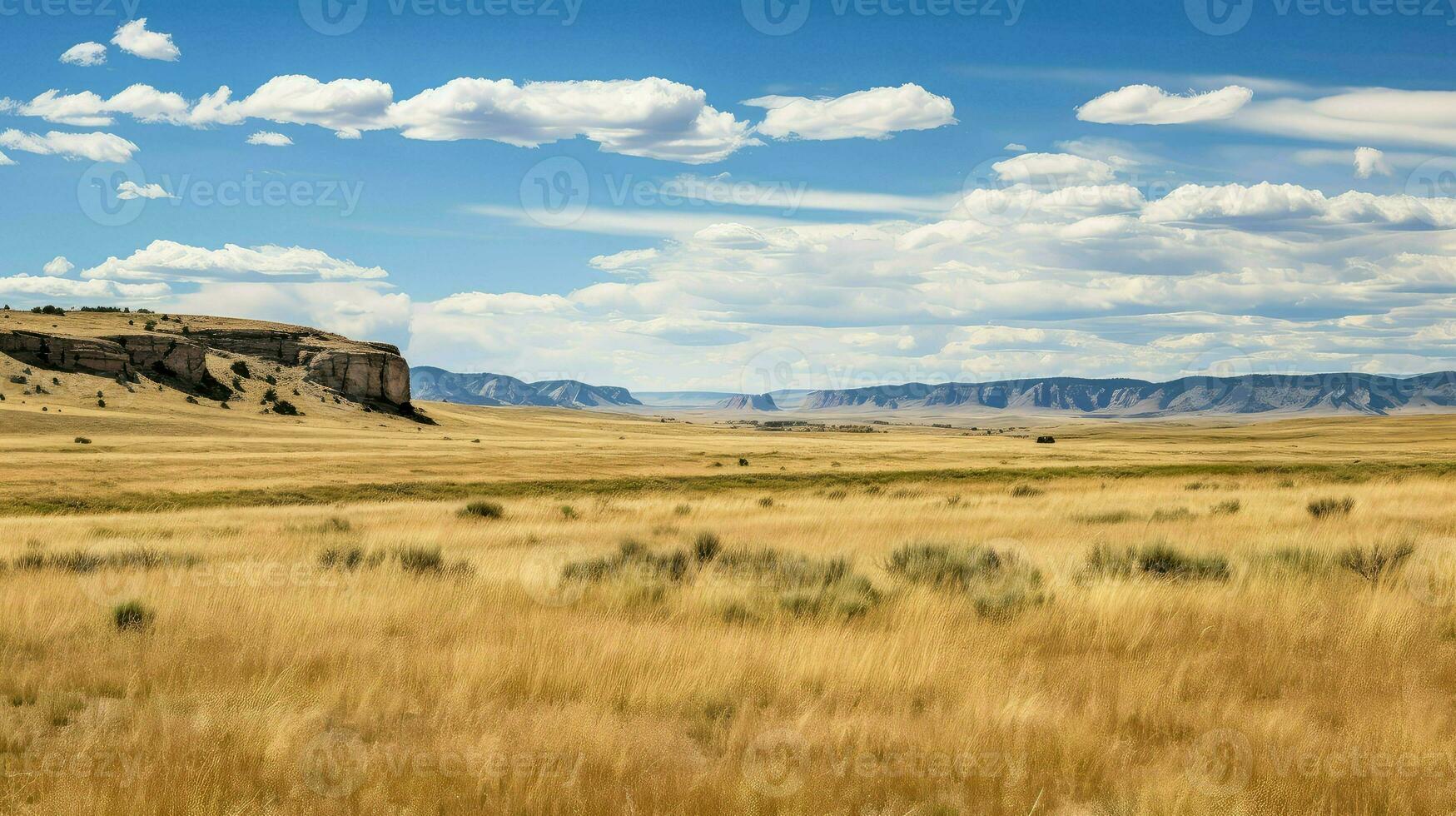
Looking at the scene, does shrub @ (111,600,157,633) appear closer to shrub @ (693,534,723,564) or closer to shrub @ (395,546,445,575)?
shrub @ (395,546,445,575)

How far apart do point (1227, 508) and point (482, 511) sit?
767 inches

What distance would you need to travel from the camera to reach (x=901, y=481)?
46.4 metres

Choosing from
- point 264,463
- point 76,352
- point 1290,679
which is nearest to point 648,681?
point 1290,679

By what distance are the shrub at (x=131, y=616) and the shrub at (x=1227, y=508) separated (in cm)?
2119

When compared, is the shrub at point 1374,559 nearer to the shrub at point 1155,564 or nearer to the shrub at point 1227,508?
the shrub at point 1155,564

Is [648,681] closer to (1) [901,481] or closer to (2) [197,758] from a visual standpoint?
(2) [197,758]

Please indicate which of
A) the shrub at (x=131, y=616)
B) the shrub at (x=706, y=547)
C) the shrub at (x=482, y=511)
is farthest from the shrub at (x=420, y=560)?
the shrub at (x=482, y=511)

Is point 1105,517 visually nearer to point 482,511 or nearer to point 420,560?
point 420,560

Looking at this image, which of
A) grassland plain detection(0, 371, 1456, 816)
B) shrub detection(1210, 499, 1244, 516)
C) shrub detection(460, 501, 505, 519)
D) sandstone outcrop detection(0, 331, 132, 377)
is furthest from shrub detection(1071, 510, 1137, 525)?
sandstone outcrop detection(0, 331, 132, 377)

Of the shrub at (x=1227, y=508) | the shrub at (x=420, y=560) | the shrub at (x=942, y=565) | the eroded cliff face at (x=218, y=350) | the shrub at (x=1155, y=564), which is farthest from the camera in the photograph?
the eroded cliff face at (x=218, y=350)

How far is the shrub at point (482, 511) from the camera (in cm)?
2698

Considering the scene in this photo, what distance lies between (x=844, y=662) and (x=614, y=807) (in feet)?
9.43

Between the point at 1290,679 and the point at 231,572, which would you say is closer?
the point at 1290,679

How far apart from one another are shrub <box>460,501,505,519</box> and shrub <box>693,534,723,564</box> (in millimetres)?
12199
